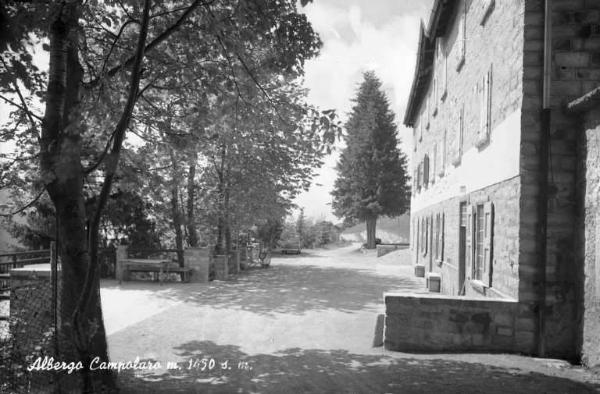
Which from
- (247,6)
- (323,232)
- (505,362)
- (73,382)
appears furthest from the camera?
(323,232)

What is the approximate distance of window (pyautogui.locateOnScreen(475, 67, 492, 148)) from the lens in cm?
784

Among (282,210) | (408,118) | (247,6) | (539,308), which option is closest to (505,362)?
(539,308)

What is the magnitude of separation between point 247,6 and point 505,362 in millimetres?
5653

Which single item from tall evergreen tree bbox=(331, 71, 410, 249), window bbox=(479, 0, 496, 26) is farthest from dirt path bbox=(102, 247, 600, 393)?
tall evergreen tree bbox=(331, 71, 410, 249)

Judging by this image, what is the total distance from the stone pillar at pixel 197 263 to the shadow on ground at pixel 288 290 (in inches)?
20.1

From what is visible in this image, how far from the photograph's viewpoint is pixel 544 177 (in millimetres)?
6055

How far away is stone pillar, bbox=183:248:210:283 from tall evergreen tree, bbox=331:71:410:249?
901 inches

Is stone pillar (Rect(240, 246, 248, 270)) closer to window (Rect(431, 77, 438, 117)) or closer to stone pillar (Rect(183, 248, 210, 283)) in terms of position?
stone pillar (Rect(183, 248, 210, 283))

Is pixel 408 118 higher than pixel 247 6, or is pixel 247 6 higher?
pixel 408 118

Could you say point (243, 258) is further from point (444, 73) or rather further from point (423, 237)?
point (444, 73)

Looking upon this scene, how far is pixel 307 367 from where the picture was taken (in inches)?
241

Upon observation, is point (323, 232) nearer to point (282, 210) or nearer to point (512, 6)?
point (282, 210)

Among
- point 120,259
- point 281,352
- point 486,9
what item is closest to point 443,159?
point 486,9

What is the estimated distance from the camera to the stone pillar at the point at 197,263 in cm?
1480
